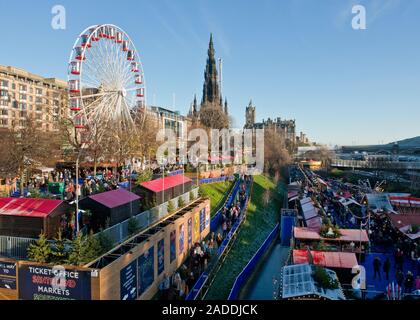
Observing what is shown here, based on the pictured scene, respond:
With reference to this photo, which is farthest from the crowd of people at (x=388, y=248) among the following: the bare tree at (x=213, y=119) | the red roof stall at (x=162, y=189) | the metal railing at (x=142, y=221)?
the bare tree at (x=213, y=119)

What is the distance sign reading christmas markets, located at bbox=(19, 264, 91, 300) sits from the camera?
1063cm

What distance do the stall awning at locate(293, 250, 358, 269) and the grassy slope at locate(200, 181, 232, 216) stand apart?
14.8 metres

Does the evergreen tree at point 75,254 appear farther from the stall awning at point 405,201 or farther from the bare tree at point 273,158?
the bare tree at point 273,158

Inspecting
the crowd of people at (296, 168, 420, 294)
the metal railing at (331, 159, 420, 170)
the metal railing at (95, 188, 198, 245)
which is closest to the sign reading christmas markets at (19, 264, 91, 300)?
the metal railing at (95, 188, 198, 245)

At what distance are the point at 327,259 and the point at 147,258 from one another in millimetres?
8647

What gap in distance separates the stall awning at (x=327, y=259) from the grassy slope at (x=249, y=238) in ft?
13.9

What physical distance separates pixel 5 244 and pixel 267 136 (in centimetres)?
7795

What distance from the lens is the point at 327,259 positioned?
16.5 meters

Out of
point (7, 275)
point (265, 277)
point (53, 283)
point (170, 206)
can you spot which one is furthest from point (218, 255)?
point (7, 275)

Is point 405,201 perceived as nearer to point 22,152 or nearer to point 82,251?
point 82,251

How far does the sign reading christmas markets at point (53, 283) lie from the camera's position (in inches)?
419

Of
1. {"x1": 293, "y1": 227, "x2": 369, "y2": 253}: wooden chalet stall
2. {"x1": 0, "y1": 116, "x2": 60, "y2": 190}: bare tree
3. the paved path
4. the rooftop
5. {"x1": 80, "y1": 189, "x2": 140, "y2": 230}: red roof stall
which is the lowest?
the paved path

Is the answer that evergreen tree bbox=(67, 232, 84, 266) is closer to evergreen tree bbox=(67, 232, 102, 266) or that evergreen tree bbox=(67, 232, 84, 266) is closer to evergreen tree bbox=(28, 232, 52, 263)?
evergreen tree bbox=(67, 232, 102, 266)

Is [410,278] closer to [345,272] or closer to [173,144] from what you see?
[345,272]
